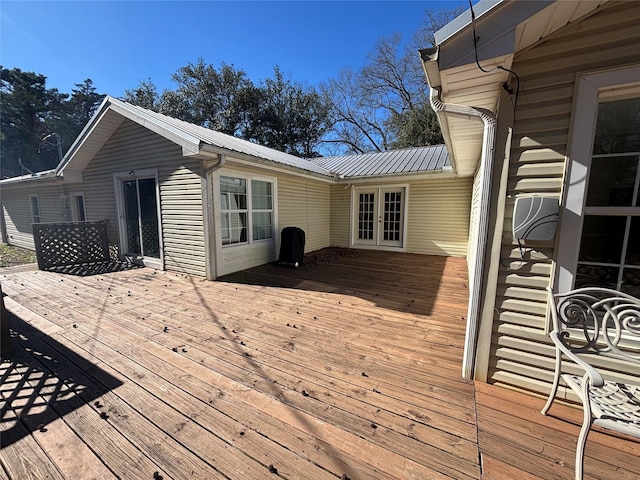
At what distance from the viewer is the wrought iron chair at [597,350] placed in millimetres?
1266

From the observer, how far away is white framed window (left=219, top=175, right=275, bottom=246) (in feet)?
18.5

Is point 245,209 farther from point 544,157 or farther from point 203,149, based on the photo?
point 544,157

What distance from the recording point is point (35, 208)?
977 cm

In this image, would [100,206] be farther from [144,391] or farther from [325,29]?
[325,29]

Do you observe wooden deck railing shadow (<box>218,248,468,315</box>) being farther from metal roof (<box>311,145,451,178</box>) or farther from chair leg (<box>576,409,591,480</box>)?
metal roof (<box>311,145,451,178</box>)

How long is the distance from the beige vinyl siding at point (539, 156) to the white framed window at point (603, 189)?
8 centimetres

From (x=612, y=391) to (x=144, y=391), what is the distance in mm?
3119

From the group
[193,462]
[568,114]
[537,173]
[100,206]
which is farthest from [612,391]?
[100,206]

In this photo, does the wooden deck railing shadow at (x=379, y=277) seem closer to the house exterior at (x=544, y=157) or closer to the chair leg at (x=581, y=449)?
the house exterior at (x=544, y=157)

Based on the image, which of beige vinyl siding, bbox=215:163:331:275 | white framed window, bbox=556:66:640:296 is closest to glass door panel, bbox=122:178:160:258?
beige vinyl siding, bbox=215:163:331:275

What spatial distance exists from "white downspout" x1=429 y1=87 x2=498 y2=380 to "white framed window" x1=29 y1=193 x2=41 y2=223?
13435 mm

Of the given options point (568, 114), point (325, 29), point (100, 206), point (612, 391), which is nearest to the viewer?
point (612, 391)

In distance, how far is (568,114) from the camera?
1.79 metres

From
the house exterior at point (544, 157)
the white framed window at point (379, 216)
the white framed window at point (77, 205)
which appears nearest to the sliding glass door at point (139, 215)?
the white framed window at point (77, 205)
